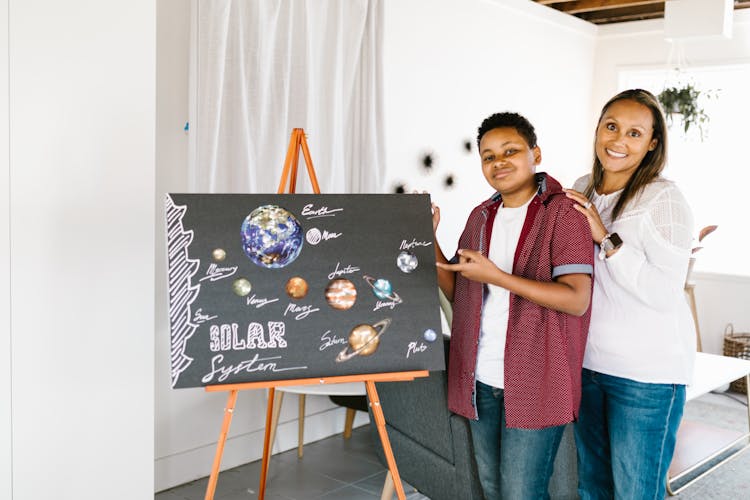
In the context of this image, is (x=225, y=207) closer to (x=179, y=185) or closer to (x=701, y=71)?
(x=179, y=185)

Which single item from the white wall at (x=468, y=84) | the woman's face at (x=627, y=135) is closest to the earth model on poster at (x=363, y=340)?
the woman's face at (x=627, y=135)

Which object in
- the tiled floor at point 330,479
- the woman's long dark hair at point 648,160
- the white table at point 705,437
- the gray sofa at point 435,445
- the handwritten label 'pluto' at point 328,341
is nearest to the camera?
the woman's long dark hair at point 648,160

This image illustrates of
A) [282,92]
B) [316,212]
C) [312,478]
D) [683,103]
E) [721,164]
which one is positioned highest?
[683,103]

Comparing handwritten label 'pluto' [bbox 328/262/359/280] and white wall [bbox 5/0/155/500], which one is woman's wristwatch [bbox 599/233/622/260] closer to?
handwritten label 'pluto' [bbox 328/262/359/280]

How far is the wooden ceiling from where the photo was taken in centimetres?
557

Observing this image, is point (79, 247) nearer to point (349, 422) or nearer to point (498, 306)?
point (498, 306)

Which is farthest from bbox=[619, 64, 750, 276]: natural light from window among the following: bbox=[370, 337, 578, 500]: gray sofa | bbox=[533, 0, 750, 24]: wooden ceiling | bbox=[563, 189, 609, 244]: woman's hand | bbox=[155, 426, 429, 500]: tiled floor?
bbox=[563, 189, 609, 244]: woman's hand

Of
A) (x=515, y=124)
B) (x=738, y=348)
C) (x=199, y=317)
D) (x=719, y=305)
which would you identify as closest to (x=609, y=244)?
(x=515, y=124)

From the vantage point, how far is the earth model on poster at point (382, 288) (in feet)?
7.21

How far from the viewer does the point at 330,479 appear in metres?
3.44

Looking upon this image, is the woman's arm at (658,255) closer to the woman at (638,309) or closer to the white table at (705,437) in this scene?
the woman at (638,309)

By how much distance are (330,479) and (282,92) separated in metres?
1.76

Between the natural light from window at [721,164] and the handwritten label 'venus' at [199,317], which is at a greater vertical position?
the natural light from window at [721,164]

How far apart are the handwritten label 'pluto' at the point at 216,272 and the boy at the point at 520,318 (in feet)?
2.03
